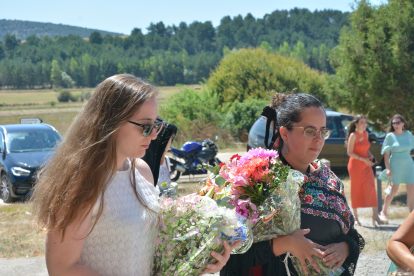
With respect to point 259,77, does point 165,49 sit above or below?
below

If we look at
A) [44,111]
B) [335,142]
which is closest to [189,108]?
[335,142]

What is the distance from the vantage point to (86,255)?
5.41 ft

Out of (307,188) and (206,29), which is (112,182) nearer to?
(307,188)

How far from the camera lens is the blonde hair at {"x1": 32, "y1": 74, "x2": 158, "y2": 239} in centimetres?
157

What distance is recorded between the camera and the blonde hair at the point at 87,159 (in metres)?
1.57

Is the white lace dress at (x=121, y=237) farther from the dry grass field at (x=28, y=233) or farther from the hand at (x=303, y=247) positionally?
the dry grass field at (x=28, y=233)

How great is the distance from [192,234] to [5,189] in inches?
341

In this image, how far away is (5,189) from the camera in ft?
29.5

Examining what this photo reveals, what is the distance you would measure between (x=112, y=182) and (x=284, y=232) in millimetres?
984

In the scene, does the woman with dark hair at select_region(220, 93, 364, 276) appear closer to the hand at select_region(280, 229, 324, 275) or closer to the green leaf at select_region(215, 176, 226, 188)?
the hand at select_region(280, 229, 324, 275)

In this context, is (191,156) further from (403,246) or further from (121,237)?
(121,237)

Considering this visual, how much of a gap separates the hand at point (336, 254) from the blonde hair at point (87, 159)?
1.10 metres

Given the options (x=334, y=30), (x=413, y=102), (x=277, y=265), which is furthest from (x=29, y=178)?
(x=334, y=30)

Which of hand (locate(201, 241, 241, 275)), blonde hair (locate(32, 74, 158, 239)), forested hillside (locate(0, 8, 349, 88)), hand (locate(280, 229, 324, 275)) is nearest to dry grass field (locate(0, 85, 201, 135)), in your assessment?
forested hillside (locate(0, 8, 349, 88))
